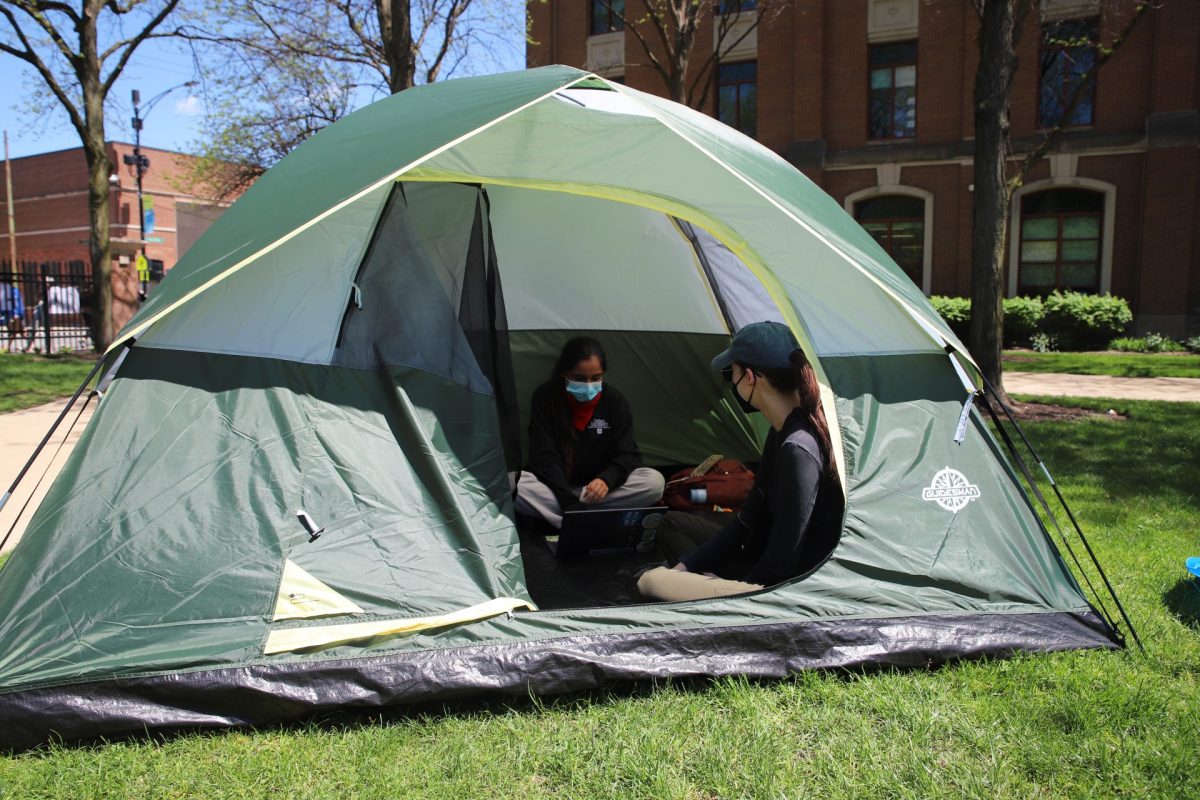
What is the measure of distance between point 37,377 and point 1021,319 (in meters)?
15.1

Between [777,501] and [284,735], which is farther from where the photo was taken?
[777,501]

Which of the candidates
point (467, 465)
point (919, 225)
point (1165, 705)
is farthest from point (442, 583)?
point (919, 225)

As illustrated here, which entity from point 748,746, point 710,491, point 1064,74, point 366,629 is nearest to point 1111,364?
point 1064,74

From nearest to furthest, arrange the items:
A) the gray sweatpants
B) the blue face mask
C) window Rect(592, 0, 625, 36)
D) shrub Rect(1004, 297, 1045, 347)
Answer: the gray sweatpants → the blue face mask → shrub Rect(1004, 297, 1045, 347) → window Rect(592, 0, 625, 36)

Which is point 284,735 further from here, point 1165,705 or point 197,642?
point 1165,705

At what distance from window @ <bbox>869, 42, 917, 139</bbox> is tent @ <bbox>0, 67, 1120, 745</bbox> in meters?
15.4

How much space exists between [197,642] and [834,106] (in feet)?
57.5

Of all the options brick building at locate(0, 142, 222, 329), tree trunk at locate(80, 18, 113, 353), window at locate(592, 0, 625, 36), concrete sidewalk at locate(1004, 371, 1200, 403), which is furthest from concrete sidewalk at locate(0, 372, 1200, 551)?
brick building at locate(0, 142, 222, 329)

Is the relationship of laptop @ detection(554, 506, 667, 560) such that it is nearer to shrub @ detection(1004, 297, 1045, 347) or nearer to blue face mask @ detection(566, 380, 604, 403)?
blue face mask @ detection(566, 380, 604, 403)

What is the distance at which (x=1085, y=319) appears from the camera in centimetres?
1487

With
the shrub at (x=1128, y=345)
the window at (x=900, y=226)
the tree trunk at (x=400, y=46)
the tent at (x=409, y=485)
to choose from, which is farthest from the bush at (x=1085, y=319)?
the tent at (x=409, y=485)

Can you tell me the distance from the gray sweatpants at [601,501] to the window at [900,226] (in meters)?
14.4

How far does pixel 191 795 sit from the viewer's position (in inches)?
85.9

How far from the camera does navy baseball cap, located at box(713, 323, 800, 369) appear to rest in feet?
9.71
